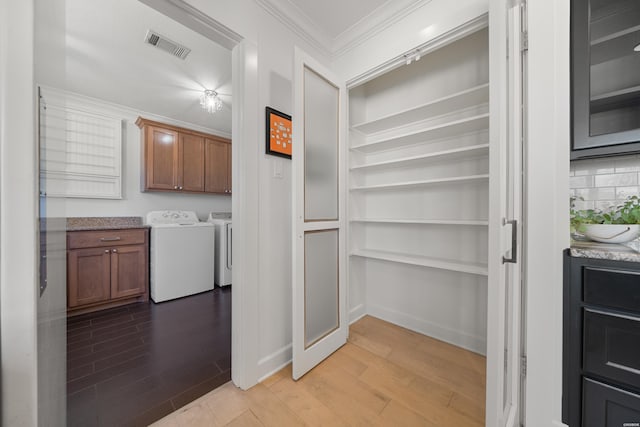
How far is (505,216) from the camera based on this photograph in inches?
39.8

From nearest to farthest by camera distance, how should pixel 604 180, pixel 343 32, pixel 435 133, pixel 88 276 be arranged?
pixel 604 180, pixel 435 133, pixel 343 32, pixel 88 276

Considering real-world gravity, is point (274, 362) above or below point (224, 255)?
below

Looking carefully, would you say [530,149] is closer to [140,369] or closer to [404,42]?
[404,42]

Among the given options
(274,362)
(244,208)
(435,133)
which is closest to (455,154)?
(435,133)

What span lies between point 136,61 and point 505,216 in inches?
131

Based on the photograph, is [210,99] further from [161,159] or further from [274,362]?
[274,362]

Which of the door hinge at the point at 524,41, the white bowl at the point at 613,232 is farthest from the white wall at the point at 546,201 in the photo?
the white bowl at the point at 613,232

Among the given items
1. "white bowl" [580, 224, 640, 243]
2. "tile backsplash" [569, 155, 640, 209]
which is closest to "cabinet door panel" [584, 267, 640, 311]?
"white bowl" [580, 224, 640, 243]

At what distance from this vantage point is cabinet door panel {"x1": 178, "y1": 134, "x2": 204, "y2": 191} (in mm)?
3402

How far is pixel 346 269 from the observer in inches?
75.8

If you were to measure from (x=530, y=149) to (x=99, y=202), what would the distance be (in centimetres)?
448

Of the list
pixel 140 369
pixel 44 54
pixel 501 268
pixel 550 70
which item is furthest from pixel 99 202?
pixel 550 70

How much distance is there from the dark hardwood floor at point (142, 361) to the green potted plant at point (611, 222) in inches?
91.1

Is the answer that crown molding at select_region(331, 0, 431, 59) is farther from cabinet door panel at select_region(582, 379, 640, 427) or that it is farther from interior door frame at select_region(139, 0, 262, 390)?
cabinet door panel at select_region(582, 379, 640, 427)
